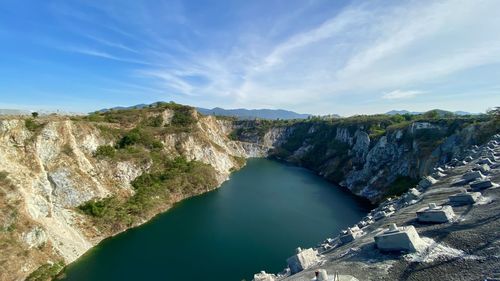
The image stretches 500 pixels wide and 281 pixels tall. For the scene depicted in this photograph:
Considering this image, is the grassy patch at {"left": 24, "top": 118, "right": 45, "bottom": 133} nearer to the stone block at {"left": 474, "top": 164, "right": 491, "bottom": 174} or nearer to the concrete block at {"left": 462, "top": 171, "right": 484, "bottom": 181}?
the concrete block at {"left": 462, "top": 171, "right": 484, "bottom": 181}

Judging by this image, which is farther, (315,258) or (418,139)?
(418,139)

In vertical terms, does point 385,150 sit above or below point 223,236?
above

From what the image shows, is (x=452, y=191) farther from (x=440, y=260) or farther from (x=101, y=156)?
(x=101, y=156)

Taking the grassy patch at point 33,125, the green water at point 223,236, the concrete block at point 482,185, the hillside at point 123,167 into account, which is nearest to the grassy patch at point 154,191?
the hillside at point 123,167

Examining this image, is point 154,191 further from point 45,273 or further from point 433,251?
point 433,251

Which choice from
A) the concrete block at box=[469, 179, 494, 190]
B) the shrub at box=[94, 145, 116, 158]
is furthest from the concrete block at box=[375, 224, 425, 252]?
the shrub at box=[94, 145, 116, 158]

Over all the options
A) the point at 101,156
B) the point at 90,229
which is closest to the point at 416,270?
the point at 90,229

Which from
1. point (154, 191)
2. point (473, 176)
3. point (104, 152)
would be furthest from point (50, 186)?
point (473, 176)
